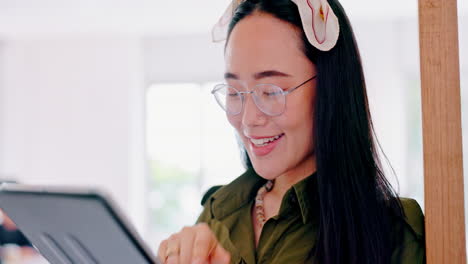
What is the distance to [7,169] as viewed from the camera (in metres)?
5.55

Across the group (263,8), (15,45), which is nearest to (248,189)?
(263,8)

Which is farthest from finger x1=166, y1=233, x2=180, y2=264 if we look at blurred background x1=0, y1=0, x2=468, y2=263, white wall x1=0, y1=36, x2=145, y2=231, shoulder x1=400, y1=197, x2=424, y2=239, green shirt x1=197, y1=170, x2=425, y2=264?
white wall x1=0, y1=36, x2=145, y2=231

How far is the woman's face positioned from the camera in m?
0.88

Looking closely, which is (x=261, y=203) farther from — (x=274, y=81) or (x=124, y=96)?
(x=124, y=96)

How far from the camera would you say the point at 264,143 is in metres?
0.92

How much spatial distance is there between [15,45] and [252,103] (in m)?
5.13

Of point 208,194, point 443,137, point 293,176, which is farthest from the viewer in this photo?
point 208,194

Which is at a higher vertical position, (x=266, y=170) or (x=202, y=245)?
(x=266, y=170)

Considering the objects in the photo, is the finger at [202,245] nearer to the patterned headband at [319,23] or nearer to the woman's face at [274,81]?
the woman's face at [274,81]

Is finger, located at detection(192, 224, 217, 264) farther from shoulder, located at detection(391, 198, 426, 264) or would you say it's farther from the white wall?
the white wall

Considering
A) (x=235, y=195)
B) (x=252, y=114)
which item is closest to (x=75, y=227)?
(x=252, y=114)

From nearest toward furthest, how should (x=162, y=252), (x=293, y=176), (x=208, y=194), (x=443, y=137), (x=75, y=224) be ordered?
(x=75, y=224) → (x=443, y=137) → (x=162, y=252) → (x=293, y=176) → (x=208, y=194)

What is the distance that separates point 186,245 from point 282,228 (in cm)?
17

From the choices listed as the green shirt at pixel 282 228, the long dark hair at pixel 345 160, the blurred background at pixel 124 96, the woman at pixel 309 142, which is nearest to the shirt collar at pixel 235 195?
the green shirt at pixel 282 228
